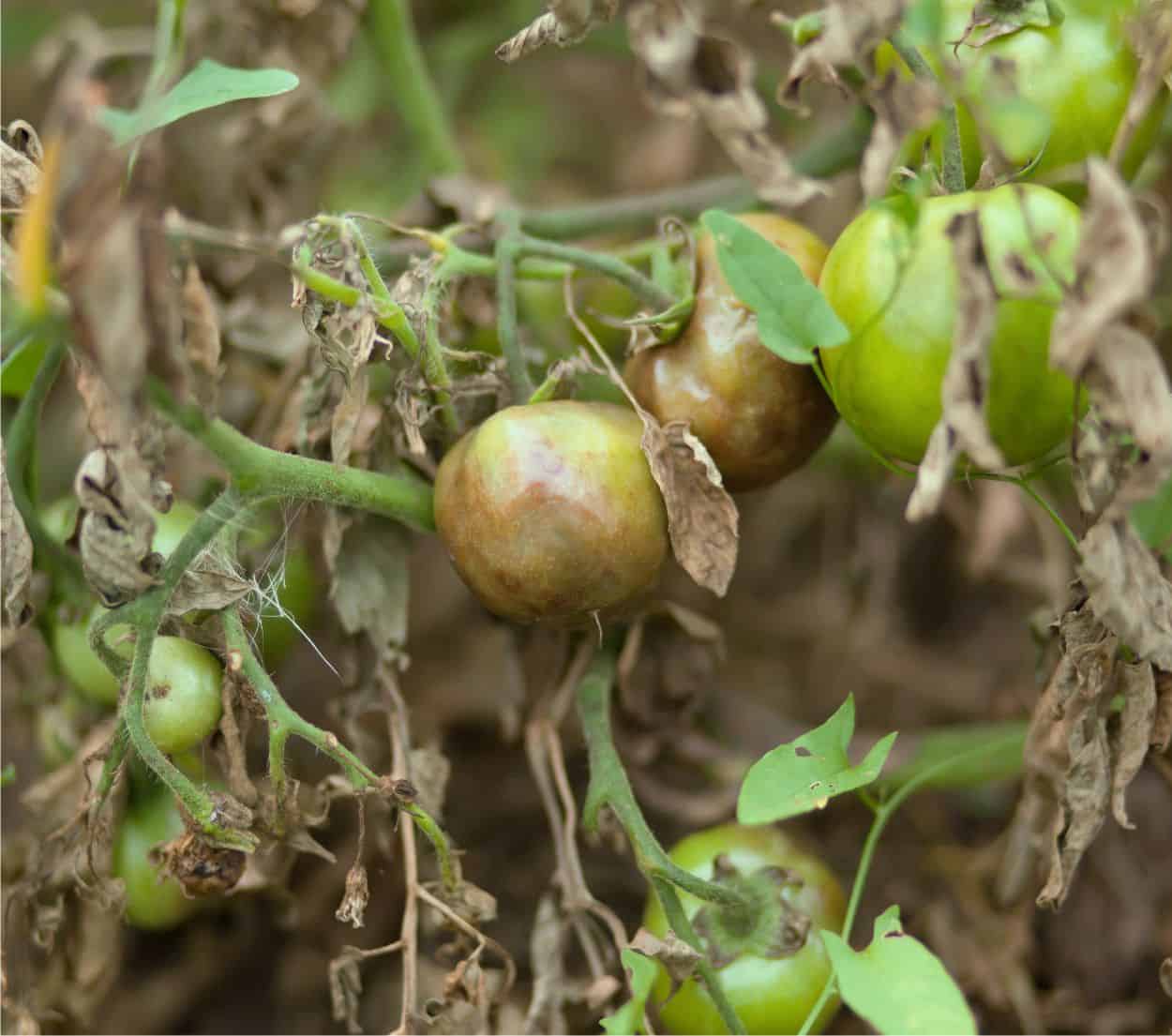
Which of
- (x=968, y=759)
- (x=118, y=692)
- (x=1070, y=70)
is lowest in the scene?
(x=968, y=759)

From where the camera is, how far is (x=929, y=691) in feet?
4.91

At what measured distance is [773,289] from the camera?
0.78 meters

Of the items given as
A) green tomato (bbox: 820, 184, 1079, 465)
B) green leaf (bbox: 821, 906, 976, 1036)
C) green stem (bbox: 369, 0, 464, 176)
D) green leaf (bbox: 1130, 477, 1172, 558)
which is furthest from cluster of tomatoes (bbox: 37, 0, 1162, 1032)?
green stem (bbox: 369, 0, 464, 176)

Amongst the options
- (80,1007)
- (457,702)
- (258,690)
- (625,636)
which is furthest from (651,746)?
(80,1007)

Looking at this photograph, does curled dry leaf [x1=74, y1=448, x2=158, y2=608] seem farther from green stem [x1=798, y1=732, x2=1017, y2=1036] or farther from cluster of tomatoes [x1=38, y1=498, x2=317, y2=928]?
green stem [x1=798, y1=732, x2=1017, y2=1036]

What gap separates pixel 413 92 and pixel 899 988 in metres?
1.02

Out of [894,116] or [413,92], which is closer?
[894,116]

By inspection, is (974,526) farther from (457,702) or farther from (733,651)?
(457,702)

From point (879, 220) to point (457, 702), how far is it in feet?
2.84

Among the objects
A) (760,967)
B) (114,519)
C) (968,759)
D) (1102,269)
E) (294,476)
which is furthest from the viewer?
(968,759)

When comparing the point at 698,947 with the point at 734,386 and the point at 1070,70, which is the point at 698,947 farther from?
the point at 1070,70

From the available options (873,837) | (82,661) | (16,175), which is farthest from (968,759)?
(16,175)

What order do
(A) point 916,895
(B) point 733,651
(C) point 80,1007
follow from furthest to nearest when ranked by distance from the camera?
(B) point 733,651 < (A) point 916,895 < (C) point 80,1007

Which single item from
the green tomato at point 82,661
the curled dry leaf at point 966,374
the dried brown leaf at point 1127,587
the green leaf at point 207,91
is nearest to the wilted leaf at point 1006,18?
the curled dry leaf at point 966,374
